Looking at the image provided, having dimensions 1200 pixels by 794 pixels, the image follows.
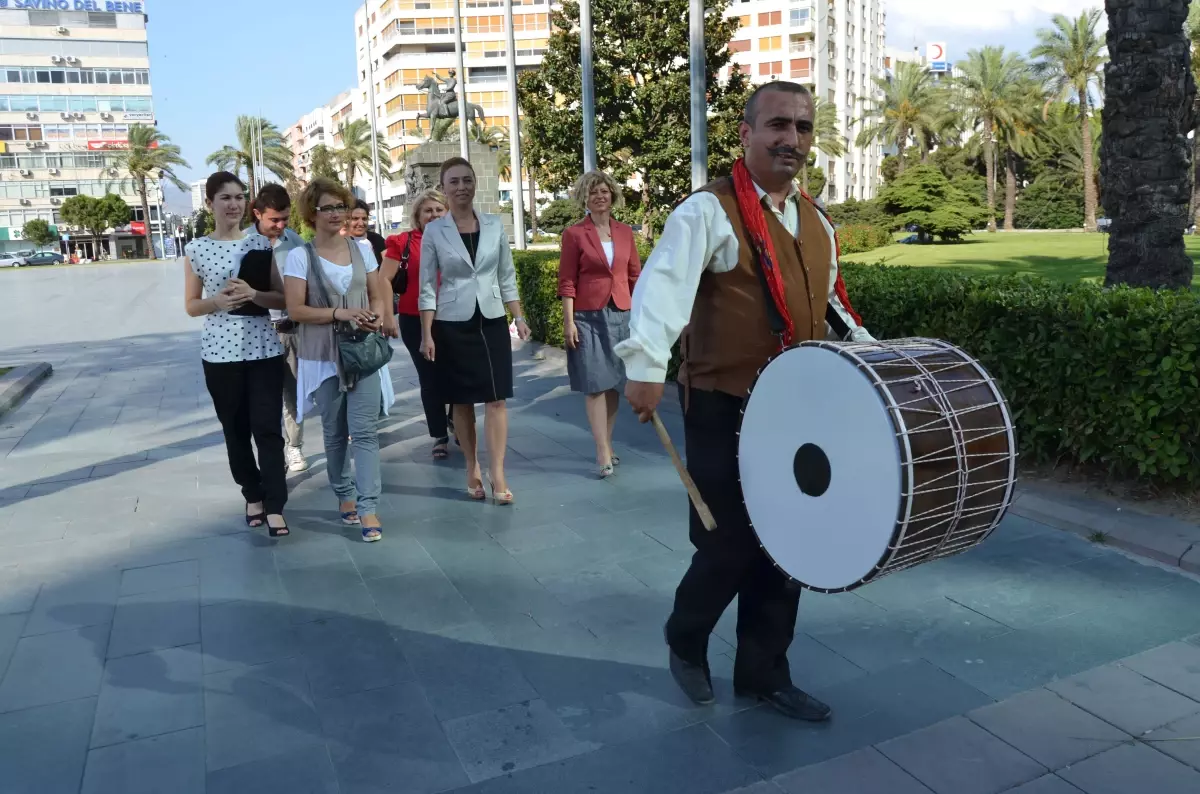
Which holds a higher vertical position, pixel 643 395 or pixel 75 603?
pixel 643 395

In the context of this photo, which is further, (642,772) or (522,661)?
(522,661)

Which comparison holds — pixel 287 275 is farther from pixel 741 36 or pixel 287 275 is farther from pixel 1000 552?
pixel 741 36

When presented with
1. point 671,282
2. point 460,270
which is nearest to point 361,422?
point 460,270

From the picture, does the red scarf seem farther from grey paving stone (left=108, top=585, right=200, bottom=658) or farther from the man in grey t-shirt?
the man in grey t-shirt

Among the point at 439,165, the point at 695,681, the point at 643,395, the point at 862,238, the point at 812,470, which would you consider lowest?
the point at 695,681

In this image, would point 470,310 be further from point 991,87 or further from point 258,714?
point 991,87

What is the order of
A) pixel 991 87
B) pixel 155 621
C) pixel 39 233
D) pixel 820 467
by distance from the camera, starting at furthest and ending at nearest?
pixel 39 233
pixel 991 87
pixel 155 621
pixel 820 467

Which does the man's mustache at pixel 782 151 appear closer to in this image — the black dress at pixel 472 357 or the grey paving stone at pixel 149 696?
the grey paving stone at pixel 149 696

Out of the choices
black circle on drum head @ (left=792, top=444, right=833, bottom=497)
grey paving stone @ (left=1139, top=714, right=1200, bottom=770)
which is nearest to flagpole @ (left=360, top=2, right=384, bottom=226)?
black circle on drum head @ (left=792, top=444, right=833, bottom=497)

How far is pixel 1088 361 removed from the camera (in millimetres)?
5422

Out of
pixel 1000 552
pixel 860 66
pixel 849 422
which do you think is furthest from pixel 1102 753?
pixel 860 66

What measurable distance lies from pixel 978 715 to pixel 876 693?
0.35 m

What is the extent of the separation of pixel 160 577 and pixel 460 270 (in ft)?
7.63

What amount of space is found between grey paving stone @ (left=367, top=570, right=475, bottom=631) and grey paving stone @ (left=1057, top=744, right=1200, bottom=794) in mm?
2440
